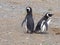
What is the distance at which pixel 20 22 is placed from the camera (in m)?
13.1

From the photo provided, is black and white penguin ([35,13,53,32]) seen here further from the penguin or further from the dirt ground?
the dirt ground

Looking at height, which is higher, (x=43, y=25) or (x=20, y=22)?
(x=43, y=25)

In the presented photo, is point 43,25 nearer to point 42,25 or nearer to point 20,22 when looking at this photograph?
point 42,25

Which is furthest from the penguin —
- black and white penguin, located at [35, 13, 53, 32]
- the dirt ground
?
the dirt ground

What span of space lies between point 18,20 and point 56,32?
2.49 m

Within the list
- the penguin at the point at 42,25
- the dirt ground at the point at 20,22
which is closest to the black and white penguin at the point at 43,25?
the penguin at the point at 42,25

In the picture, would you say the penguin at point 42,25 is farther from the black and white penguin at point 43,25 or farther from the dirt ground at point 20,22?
the dirt ground at point 20,22

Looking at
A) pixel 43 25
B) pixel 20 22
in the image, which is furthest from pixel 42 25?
pixel 20 22

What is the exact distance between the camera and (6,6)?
1650 centimetres

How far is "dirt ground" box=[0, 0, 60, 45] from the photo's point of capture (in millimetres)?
9914

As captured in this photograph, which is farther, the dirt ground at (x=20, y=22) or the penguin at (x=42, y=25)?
the penguin at (x=42, y=25)

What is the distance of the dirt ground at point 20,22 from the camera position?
9914 mm

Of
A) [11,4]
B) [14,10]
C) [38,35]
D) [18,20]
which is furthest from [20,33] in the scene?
[11,4]

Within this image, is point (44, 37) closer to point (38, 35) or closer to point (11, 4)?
point (38, 35)
